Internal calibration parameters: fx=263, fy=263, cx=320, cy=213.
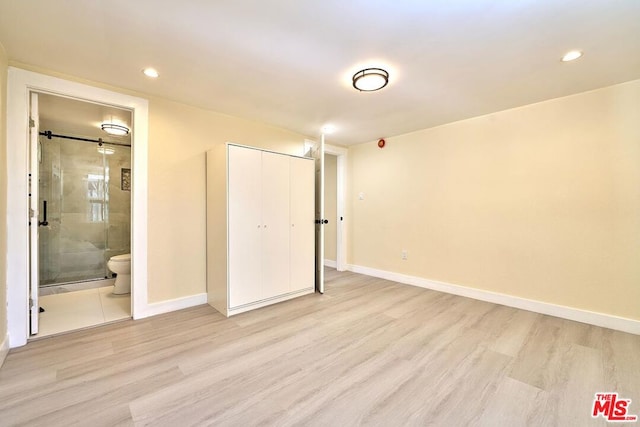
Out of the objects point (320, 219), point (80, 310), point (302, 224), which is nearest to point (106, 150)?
point (80, 310)

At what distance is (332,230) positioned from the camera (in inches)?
206

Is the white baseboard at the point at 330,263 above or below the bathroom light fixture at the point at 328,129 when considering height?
below

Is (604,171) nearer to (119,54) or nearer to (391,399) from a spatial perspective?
(391,399)

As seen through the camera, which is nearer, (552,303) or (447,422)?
(447,422)

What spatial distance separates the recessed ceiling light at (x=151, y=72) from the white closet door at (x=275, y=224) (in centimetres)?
117

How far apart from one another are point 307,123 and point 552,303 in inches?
137

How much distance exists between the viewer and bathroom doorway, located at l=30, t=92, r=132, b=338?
11.0ft

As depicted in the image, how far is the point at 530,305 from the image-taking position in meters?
2.90

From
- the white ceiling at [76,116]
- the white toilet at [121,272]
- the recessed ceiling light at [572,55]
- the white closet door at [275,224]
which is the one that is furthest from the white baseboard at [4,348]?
the recessed ceiling light at [572,55]

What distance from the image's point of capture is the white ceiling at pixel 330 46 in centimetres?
153

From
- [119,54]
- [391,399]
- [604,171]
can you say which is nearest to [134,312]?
[119,54]

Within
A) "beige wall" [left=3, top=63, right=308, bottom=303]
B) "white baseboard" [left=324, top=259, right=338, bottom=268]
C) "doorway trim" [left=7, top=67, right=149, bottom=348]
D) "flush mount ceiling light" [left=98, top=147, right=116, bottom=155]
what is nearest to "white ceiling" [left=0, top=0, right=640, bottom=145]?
"doorway trim" [left=7, top=67, right=149, bottom=348]

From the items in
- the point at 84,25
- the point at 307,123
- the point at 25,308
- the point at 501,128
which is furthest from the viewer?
the point at 307,123

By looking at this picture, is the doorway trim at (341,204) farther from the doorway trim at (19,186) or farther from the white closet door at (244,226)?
the doorway trim at (19,186)
